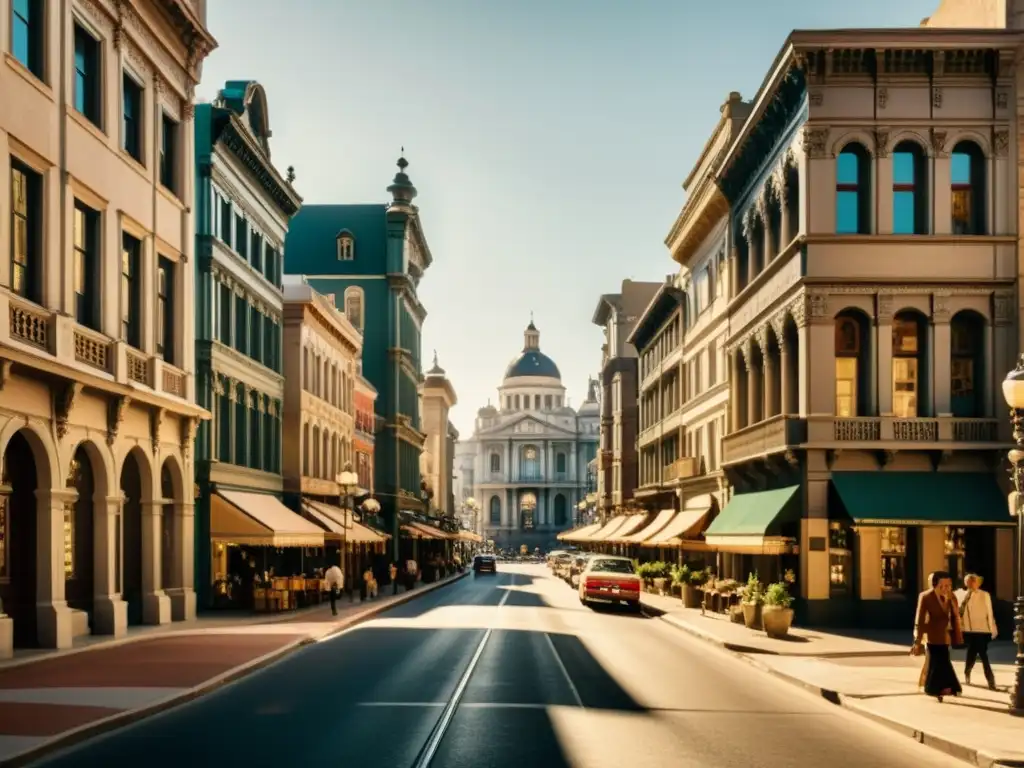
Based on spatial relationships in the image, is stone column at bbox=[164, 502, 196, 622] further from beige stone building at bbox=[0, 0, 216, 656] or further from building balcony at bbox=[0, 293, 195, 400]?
building balcony at bbox=[0, 293, 195, 400]

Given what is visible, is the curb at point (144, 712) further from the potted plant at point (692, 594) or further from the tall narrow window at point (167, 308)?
the potted plant at point (692, 594)

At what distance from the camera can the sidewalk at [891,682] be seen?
16250mm

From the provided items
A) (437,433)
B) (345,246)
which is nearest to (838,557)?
(345,246)

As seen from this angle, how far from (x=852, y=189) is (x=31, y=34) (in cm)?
2070

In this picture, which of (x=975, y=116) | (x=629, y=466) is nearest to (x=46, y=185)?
(x=975, y=116)

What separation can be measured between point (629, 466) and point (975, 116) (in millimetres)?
62203

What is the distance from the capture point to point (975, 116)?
36188mm

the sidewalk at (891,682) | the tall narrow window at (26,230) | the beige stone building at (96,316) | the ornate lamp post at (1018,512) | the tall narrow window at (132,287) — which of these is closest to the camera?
the sidewalk at (891,682)

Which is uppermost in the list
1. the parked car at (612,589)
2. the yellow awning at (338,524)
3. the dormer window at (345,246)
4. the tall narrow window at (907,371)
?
the dormer window at (345,246)

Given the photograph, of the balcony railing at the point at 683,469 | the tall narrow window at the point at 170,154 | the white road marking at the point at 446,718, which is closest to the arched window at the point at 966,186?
the white road marking at the point at 446,718

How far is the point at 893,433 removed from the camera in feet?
118

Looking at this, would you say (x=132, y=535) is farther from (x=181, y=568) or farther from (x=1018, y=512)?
(x=1018, y=512)

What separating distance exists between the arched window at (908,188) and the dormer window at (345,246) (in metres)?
54.9

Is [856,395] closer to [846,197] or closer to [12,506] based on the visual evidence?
[846,197]
